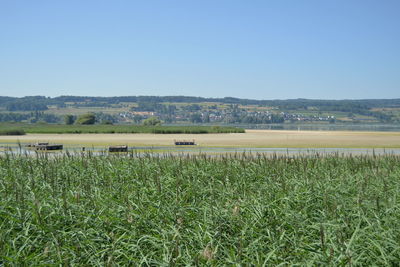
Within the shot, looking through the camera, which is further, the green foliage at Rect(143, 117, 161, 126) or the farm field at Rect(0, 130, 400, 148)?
the green foliage at Rect(143, 117, 161, 126)

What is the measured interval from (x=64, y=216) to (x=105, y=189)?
3.88 metres

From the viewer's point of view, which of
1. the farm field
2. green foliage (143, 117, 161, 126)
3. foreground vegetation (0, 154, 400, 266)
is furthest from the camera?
green foliage (143, 117, 161, 126)

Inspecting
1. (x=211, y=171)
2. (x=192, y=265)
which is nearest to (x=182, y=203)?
(x=192, y=265)

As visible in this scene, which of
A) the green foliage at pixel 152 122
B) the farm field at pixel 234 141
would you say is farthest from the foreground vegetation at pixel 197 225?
the green foliage at pixel 152 122

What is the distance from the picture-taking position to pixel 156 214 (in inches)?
467

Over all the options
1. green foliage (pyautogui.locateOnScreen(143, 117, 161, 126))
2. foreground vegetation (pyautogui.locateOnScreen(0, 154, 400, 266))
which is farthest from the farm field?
green foliage (pyautogui.locateOnScreen(143, 117, 161, 126))

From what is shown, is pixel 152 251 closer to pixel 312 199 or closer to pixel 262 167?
pixel 312 199

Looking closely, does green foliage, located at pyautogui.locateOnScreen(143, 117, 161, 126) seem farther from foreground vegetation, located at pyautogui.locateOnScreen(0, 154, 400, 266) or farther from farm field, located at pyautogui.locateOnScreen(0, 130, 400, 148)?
foreground vegetation, located at pyautogui.locateOnScreen(0, 154, 400, 266)


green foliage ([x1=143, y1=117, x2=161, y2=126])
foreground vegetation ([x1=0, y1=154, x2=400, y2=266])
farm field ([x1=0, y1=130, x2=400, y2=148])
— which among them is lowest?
green foliage ([x1=143, y1=117, x2=161, y2=126])

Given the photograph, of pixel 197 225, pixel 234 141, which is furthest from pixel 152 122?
pixel 197 225

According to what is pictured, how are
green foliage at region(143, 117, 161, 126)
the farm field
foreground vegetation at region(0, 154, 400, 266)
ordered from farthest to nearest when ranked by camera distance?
green foliage at region(143, 117, 161, 126)
the farm field
foreground vegetation at region(0, 154, 400, 266)

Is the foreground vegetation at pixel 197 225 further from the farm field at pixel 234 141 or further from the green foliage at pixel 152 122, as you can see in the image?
the green foliage at pixel 152 122

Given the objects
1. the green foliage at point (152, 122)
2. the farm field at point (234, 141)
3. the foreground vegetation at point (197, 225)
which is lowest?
the green foliage at point (152, 122)

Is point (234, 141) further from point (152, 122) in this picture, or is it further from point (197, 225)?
point (152, 122)
